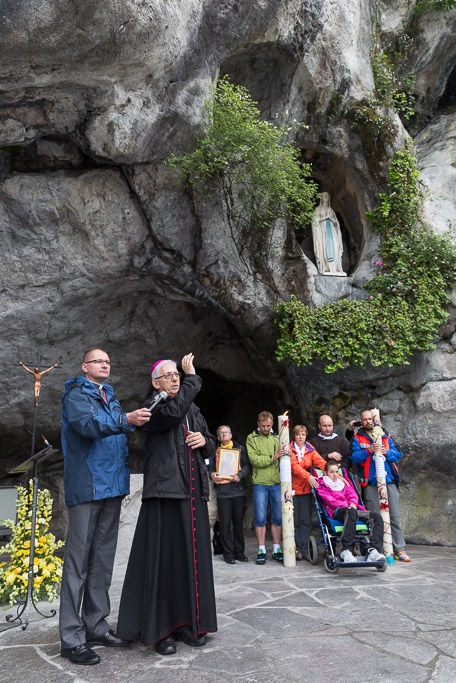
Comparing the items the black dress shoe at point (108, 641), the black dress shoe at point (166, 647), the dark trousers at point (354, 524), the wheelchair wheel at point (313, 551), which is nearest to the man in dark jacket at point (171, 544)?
the black dress shoe at point (166, 647)

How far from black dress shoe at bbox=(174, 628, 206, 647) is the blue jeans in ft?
12.2

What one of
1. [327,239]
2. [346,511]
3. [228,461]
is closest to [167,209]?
[327,239]

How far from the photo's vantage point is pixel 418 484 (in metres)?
9.35

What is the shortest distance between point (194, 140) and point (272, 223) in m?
1.99

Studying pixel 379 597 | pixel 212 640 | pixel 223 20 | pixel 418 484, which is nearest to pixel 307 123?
pixel 223 20

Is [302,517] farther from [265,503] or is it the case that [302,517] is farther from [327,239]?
[327,239]

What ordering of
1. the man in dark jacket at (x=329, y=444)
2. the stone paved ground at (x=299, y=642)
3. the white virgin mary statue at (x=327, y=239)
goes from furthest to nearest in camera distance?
1. the white virgin mary statue at (x=327, y=239)
2. the man in dark jacket at (x=329, y=444)
3. the stone paved ground at (x=299, y=642)

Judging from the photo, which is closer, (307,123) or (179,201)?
(179,201)

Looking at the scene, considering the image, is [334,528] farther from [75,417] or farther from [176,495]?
[75,417]

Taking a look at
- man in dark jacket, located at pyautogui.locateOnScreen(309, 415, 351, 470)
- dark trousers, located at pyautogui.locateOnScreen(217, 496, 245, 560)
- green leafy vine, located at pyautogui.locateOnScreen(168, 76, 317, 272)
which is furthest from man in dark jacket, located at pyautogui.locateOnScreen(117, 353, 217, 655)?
green leafy vine, located at pyautogui.locateOnScreen(168, 76, 317, 272)

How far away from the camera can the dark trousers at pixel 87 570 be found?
3.82 m

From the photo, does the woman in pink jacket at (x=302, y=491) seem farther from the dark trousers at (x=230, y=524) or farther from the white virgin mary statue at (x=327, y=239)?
the white virgin mary statue at (x=327, y=239)

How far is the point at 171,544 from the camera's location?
156 inches

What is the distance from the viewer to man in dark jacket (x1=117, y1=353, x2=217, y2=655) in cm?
384
